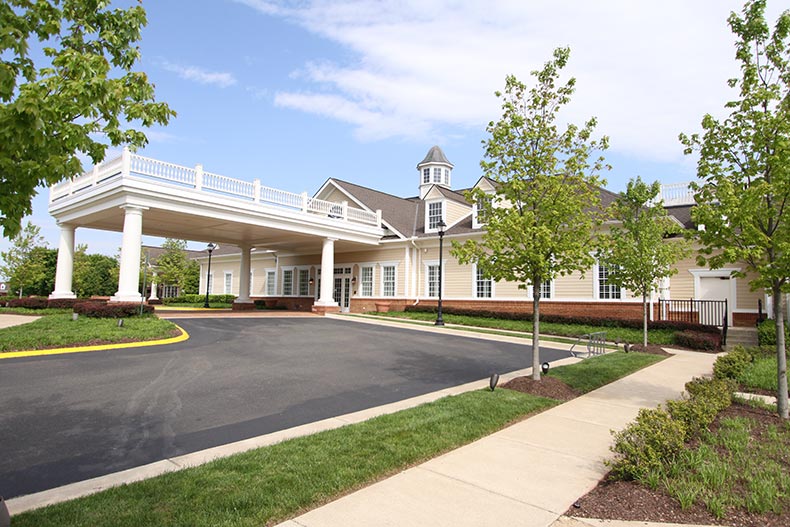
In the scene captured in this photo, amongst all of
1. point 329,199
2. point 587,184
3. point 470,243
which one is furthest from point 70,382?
point 329,199

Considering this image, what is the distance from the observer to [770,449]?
17.4ft

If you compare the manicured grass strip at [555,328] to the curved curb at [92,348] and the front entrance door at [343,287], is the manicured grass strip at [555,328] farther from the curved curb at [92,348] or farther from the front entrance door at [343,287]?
the curved curb at [92,348]

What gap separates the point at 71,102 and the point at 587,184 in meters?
8.22

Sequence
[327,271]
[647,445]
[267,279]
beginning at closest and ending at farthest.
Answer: [647,445]
[327,271]
[267,279]

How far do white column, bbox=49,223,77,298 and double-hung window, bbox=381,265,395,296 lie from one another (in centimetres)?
1578

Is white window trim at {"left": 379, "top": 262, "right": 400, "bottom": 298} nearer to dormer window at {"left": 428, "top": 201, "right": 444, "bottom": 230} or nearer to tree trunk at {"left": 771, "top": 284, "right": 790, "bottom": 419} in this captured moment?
dormer window at {"left": 428, "top": 201, "right": 444, "bottom": 230}

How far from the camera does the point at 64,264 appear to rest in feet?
69.9

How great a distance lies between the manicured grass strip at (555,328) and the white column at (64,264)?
50.0 feet

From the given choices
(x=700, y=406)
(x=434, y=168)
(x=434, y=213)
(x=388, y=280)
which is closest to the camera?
(x=700, y=406)

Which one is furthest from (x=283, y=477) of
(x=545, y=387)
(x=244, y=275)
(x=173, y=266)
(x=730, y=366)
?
(x=173, y=266)

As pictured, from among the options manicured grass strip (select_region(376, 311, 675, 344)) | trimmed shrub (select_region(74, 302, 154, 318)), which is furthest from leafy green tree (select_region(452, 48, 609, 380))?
trimmed shrub (select_region(74, 302, 154, 318))

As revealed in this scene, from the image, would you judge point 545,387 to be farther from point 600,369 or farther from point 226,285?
point 226,285

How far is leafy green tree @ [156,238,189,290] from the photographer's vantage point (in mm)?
40969

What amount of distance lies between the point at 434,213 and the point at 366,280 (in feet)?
20.6
